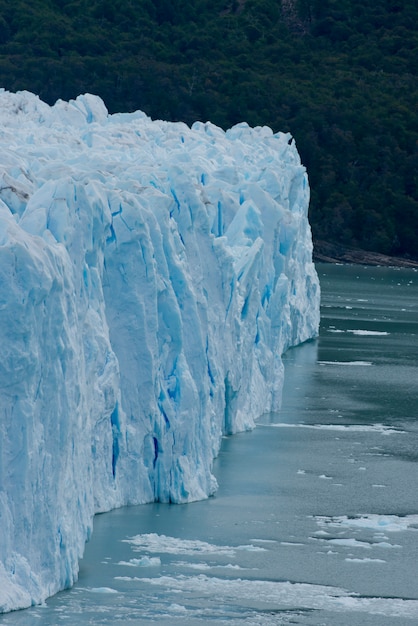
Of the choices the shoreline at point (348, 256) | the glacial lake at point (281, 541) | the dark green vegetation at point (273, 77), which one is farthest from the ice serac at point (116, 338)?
the dark green vegetation at point (273, 77)

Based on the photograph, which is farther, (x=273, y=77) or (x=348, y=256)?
(x=273, y=77)

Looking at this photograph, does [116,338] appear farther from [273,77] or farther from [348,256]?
[273,77]

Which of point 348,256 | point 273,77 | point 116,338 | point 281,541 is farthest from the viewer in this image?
point 273,77

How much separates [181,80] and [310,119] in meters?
5.11

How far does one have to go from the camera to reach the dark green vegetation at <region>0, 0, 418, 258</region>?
5278 centimetres

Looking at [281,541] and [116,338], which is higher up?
[116,338]

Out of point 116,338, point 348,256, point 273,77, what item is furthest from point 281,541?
point 273,77

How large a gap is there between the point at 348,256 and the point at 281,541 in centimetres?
4022

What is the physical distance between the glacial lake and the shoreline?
106 feet

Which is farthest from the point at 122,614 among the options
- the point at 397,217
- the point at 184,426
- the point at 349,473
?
the point at 397,217

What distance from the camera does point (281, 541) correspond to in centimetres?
1124

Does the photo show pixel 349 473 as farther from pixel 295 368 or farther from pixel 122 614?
pixel 295 368

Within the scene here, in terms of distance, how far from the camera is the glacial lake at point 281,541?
936cm

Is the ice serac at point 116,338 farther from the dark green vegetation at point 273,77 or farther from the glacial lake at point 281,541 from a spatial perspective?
the dark green vegetation at point 273,77
